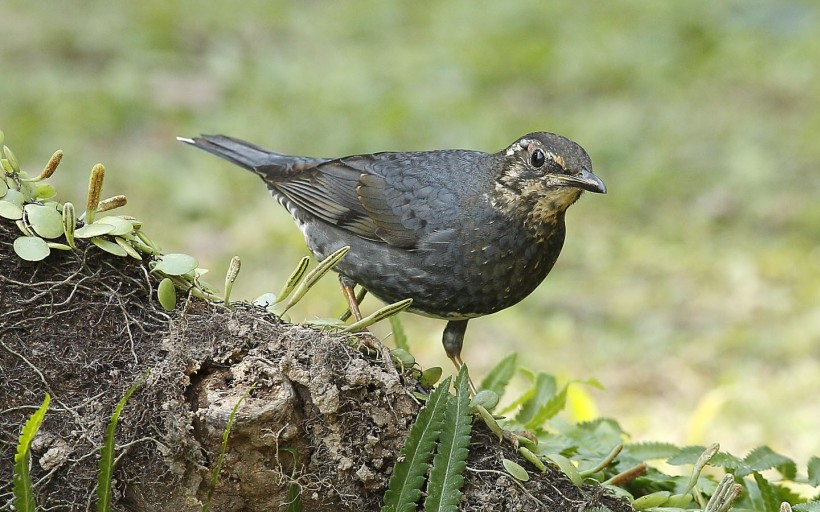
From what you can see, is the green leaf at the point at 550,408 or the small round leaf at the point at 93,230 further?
the green leaf at the point at 550,408

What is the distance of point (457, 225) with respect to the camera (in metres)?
4.43

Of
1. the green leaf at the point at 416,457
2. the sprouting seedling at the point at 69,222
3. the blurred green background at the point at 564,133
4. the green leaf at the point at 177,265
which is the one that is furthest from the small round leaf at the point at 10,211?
the blurred green background at the point at 564,133

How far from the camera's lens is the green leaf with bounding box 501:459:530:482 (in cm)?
322

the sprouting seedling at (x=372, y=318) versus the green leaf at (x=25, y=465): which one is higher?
the sprouting seedling at (x=372, y=318)

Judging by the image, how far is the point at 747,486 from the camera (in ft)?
12.8

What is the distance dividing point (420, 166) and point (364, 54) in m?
6.51

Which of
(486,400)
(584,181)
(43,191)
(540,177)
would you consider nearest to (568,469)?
(486,400)

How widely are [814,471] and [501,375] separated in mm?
1310

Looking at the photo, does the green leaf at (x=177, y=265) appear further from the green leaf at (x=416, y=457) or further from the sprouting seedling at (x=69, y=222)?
the green leaf at (x=416, y=457)

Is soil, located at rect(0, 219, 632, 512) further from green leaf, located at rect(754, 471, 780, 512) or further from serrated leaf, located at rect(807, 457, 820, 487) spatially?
serrated leaf, located at rect(807, 457, 820, 487)

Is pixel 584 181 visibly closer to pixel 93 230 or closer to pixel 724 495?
pixel 724 495

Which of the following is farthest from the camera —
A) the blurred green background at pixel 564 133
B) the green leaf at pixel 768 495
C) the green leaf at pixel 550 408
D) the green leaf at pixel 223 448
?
the blurred green background at pixel 564 133

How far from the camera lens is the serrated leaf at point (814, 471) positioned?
369 cm

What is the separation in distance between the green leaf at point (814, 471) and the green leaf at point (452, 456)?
1372mm
